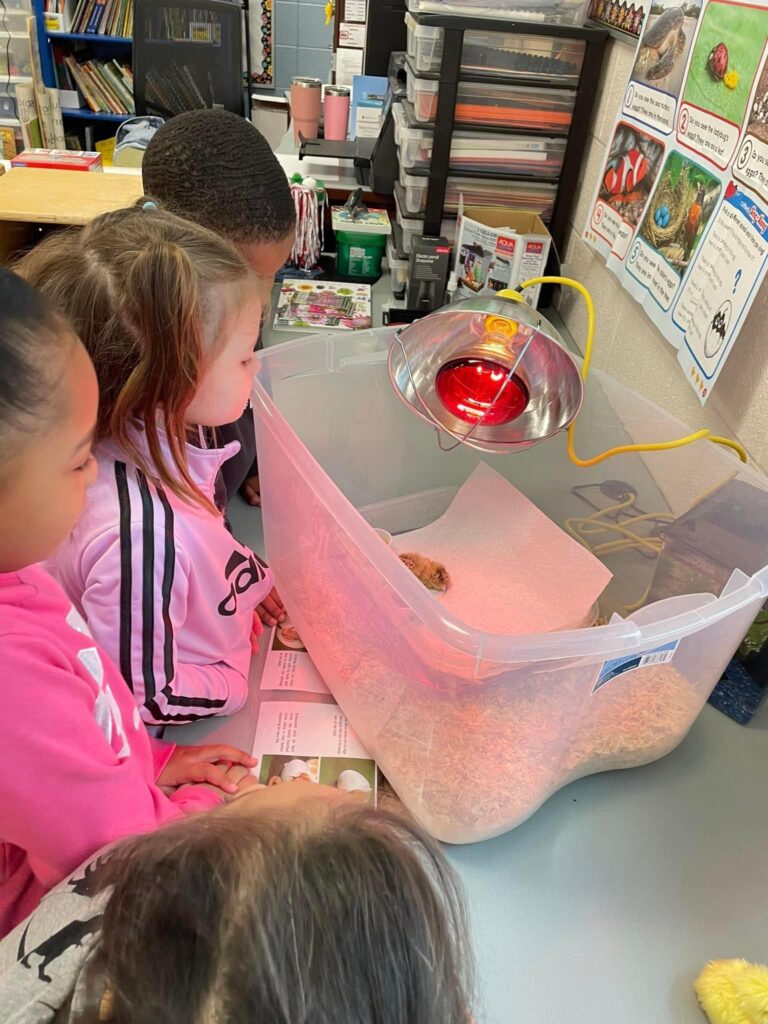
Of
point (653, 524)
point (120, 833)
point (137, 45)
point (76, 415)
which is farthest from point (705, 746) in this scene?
point (137, 45)

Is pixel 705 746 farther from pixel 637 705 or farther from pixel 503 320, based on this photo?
pixel 503 320

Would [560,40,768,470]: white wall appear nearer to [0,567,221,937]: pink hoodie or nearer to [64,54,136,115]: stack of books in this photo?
[0,567,221,937]: pink hoodie

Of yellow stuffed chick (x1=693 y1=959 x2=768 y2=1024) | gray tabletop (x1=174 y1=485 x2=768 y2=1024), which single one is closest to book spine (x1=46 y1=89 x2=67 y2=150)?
gray tabletop (x1=174 y1=485 x2=768 y2=1024)

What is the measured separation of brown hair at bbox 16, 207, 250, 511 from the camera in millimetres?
590

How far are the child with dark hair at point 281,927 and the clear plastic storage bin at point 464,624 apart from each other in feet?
0.65

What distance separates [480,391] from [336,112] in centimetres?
137

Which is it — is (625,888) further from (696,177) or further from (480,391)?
(696,177)

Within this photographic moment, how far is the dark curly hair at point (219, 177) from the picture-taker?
2.71 ft

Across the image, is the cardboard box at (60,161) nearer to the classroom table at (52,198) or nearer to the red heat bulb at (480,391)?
the classroom table at (52,198)

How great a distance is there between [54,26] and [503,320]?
3.43 m

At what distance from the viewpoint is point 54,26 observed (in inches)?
121

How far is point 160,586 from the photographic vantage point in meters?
0.62

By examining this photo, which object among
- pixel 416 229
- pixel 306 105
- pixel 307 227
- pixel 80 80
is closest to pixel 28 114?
pixel 80 80

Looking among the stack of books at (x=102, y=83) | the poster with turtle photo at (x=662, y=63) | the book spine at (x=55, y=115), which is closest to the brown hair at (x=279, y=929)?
the poster with turtle photo at (x=662, y=63)
